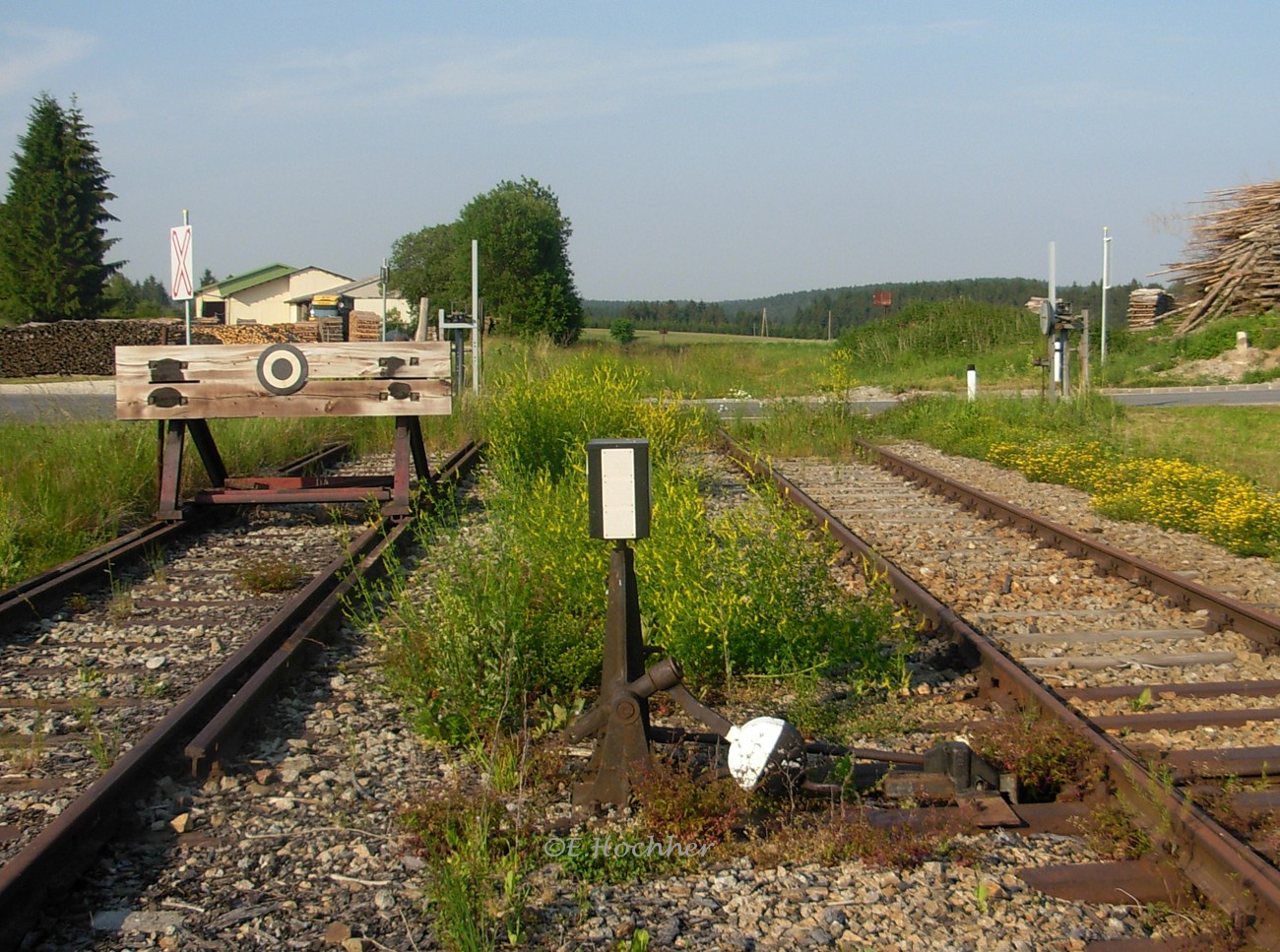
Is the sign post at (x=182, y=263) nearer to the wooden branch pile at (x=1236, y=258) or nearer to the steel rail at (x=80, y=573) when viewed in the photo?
the steel rail at (x=80, y=573)

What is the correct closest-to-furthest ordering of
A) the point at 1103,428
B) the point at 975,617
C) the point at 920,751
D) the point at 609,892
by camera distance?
the point at 609,892, the point at 920,751, the point at 975,617, the point at 1103,428

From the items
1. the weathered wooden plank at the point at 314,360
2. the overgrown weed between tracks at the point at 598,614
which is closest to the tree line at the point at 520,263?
the weathered wooden plank at the point at 314,360

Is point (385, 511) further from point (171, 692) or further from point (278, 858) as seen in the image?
point (278, 858)

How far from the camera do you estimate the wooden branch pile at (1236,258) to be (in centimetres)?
2991

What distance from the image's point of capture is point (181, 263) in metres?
13.0

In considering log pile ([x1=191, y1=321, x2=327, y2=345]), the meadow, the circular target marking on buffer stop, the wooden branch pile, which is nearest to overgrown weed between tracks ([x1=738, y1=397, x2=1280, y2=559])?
the meadow

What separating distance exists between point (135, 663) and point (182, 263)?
8.38 metres

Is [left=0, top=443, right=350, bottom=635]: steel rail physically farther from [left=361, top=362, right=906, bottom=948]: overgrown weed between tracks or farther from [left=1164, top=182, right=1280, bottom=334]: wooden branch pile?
[left=1164, top=182, right=1280, bottom=334]: wooden branch pile

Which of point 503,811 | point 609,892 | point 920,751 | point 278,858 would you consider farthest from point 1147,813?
point 278,858

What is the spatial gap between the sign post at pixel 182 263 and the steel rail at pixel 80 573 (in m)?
4.33

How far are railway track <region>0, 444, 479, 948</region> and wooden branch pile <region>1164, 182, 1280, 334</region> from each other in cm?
2760

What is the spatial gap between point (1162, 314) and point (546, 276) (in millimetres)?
32992

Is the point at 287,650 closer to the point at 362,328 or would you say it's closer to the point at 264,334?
the point at 362,328

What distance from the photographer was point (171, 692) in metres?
5.20
